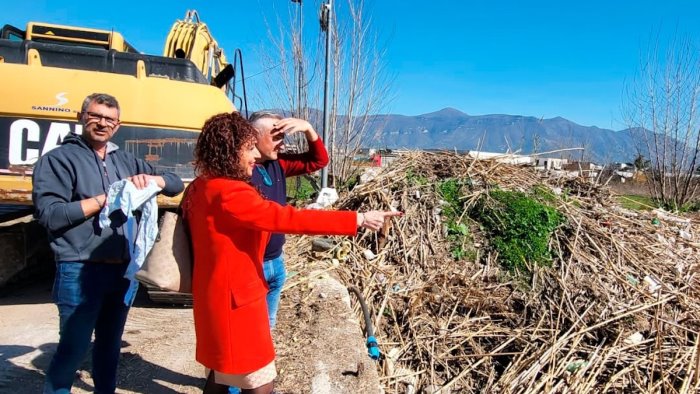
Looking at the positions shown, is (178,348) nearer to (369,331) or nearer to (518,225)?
(369,331)

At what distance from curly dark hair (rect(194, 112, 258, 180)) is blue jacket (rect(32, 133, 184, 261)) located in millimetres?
718

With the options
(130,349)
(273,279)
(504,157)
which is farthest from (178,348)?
(504,157)

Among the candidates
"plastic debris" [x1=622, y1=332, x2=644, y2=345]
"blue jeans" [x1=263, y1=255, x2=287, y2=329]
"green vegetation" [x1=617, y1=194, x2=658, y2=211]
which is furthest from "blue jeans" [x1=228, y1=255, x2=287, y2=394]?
"green vegetation" [x1=617, y1=194, x2=658, y2=211]

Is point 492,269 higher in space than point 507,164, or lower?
lower

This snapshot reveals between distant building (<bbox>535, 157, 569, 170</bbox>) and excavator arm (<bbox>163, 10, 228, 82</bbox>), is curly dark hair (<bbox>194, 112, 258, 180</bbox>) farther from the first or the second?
distant building (<bbox>535, 157, 569, 170</bbox>)

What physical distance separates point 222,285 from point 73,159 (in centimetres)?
109

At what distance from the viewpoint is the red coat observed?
1931 mm

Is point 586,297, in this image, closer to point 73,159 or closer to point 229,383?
point 229,383

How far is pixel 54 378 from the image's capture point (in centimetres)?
241

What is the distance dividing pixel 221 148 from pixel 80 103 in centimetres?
284

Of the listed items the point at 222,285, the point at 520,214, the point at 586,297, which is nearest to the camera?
the point at 222,285

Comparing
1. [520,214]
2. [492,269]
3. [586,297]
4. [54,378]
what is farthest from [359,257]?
[54,378]

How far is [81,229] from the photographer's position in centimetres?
236

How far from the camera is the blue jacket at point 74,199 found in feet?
7.28
